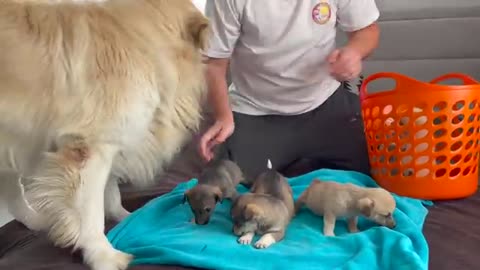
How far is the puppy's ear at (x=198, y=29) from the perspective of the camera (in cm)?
132

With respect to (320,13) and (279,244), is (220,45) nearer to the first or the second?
(320,13)

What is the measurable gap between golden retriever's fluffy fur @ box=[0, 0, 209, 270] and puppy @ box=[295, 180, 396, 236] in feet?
1.39

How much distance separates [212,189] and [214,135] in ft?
0.81

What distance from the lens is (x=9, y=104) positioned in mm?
1192

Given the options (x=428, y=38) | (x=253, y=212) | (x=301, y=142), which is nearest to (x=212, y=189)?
(x=253, y=212)

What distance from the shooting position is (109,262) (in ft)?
3.95

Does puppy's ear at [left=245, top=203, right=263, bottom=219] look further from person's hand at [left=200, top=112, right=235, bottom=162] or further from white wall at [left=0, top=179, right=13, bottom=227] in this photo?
white wall at [left=0, top=179, right=13, bottom=227]

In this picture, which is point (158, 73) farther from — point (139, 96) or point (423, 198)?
point (423, 198)

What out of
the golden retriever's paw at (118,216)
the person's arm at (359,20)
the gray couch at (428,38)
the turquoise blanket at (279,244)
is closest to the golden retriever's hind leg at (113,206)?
the golden retriever's paw at (118,216)

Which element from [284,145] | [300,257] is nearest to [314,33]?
[284,145]

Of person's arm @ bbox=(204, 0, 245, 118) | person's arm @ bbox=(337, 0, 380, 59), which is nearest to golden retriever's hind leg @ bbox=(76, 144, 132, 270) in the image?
person's arm @ bbox=(204, 0, 245, 118)

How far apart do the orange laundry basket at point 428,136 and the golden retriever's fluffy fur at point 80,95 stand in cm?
63

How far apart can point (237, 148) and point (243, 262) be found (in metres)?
0.70

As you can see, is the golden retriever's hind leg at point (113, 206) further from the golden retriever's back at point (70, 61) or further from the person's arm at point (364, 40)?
the person's arm at point (364, 40)
